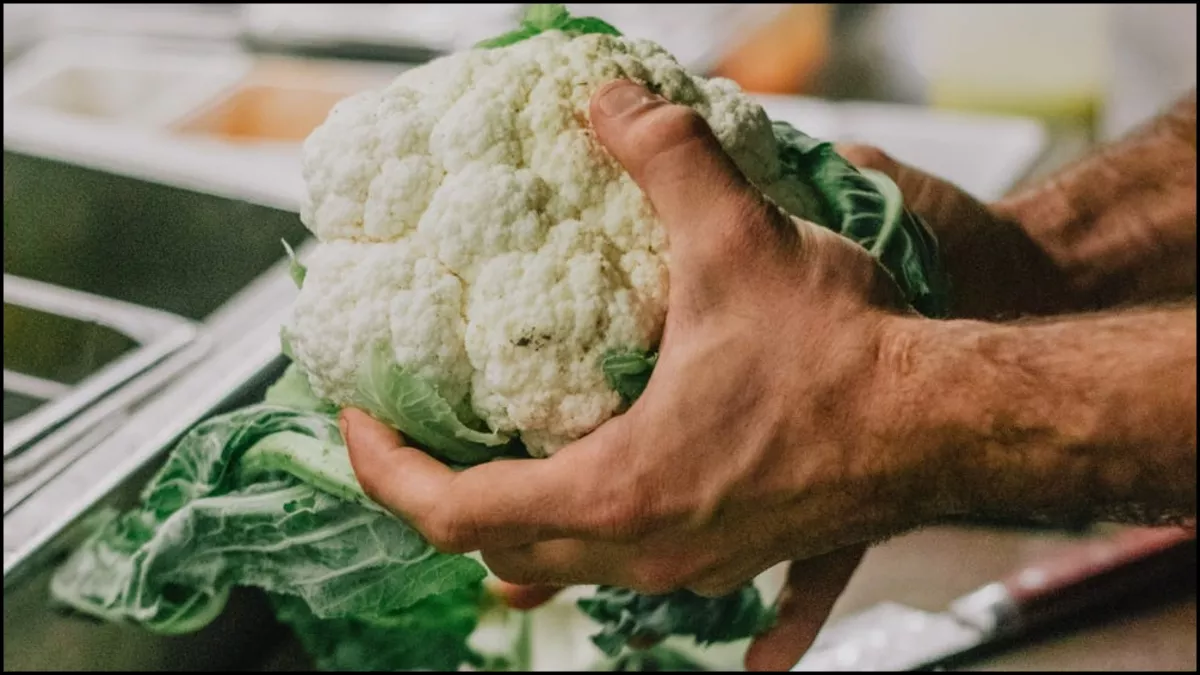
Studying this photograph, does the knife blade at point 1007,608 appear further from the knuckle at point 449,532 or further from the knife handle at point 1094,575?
the knuckle at point 449,532

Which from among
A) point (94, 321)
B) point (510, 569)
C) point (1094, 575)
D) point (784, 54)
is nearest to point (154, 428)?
point (94, 321)

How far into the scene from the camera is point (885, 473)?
66 centimetres

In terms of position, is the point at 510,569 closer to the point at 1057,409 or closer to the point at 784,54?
the point at 1057,409

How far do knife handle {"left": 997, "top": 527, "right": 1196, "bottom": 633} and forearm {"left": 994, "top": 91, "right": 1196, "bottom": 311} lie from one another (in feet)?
0.98

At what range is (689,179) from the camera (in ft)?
2.13

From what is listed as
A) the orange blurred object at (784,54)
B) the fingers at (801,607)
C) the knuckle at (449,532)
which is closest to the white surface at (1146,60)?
the orange blurred object at (784,54)

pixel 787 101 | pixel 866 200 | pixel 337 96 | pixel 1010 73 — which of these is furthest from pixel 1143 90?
pixel 337 96

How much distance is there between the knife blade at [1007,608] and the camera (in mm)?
A: 1164

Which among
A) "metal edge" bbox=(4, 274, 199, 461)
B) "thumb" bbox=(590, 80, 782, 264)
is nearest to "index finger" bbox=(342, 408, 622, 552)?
"thumb" bbox=(590, 80, 782, 264)

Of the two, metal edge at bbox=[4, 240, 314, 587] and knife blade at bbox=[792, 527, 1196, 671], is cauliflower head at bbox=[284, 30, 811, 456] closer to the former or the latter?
metal edge at bbox=[4, 240, 314, 587]

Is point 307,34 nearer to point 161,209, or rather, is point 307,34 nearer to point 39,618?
point 161,209

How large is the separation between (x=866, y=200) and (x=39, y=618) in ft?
2.72

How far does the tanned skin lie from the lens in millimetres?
641

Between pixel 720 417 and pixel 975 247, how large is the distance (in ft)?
1.57
